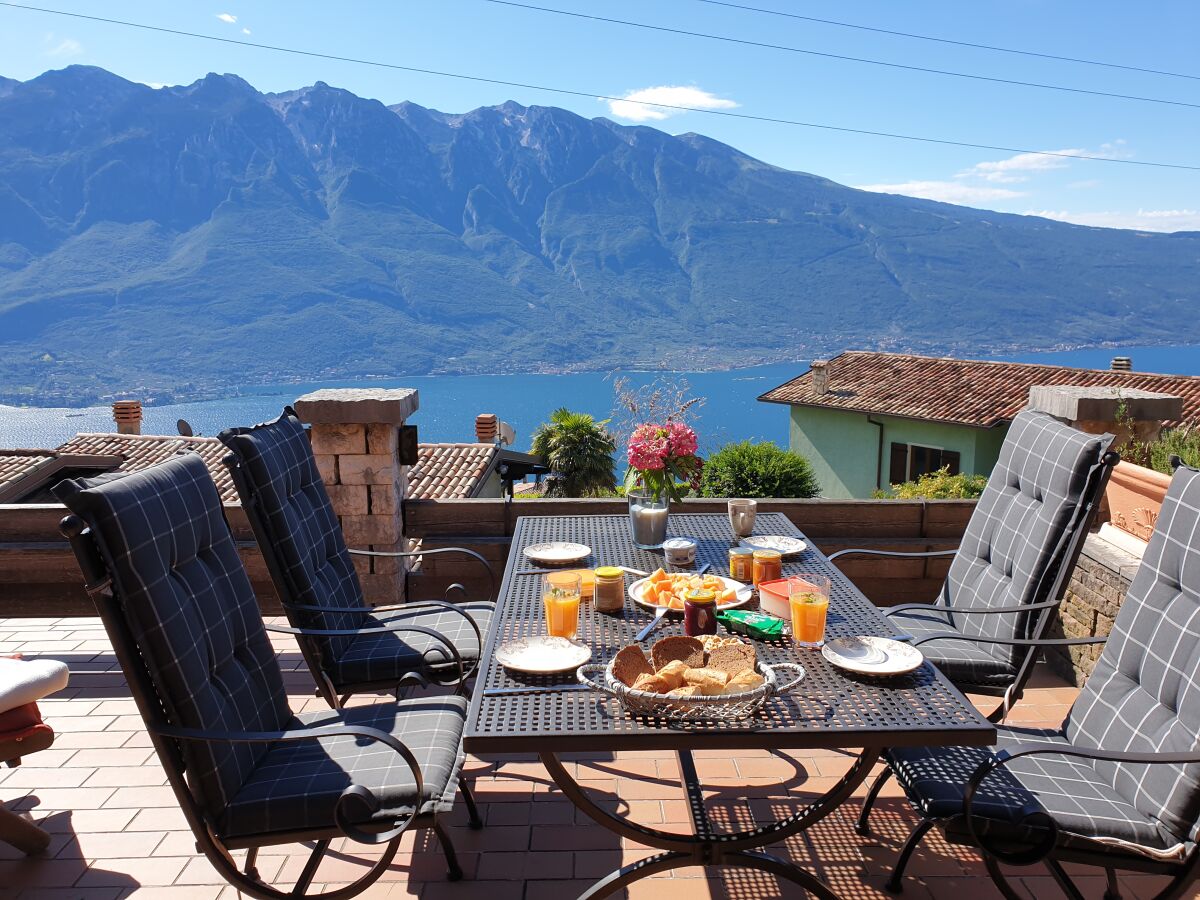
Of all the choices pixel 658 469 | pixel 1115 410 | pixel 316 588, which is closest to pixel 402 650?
pixel 316 588

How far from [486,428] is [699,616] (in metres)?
19.4

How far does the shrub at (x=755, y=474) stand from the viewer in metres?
17.7

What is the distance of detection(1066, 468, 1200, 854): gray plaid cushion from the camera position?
1.67 m

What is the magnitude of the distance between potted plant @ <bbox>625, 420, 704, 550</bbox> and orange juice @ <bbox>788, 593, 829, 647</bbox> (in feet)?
2.38

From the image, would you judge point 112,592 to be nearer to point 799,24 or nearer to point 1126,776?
point 1126,776

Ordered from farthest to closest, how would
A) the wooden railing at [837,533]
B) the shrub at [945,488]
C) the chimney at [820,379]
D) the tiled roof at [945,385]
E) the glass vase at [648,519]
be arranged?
the chimney at [820,379] → the tiled roof at [945,385] → the shrub at [945,488] → the wooden railing at [837,533] → the glass vase at [648,519]

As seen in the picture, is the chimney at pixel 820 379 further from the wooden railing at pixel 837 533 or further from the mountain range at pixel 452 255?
the mountain range at pixel 452 255

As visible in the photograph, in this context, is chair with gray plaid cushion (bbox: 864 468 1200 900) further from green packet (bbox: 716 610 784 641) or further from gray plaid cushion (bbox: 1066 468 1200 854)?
green packet (bbox: 716 610 784 641)

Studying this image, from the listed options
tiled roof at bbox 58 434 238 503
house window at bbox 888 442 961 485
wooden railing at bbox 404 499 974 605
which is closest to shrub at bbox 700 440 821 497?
house window at bbox 888 442 961 485

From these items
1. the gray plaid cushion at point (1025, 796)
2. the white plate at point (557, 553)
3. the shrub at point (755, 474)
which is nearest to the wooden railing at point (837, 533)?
the white plate at point (557, 553)

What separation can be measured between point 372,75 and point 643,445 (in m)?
29.3

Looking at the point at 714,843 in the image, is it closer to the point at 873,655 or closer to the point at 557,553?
the point at 873,655

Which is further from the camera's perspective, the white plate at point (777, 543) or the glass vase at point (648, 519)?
the glass vase at point (648, 519)

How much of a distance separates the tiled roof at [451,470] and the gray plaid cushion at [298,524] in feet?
45.1
